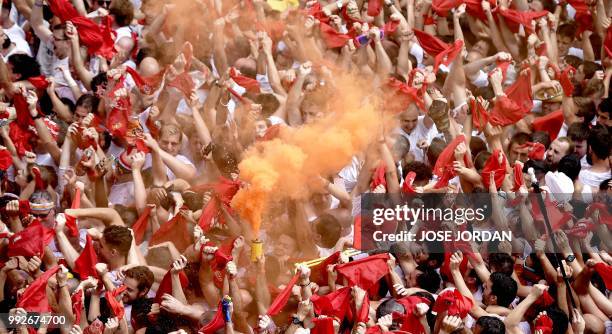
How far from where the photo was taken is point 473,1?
10406 mm

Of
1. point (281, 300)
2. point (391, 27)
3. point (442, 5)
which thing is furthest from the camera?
point (442, 5)

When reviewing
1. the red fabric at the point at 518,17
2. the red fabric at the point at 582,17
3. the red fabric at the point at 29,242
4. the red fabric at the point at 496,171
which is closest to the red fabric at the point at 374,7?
the red fabric at the point at 518,17

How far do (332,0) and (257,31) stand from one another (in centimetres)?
78

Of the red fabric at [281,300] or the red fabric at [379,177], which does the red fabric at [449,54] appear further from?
the red fabric at [281,300]

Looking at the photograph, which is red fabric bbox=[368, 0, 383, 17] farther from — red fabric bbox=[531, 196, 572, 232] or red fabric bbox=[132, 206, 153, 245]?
red fabric bbox=[132, 206, 153, 245]

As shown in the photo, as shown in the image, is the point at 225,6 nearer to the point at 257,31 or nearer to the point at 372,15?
the point at 257,31

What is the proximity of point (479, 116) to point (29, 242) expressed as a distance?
3220 mm

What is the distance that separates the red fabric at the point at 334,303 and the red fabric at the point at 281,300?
0.14 m

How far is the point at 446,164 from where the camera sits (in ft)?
29.6

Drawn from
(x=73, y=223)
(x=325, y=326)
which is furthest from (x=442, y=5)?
(x=325, y=326)

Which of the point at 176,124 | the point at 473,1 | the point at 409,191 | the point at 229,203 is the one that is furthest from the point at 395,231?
the point at 473,1

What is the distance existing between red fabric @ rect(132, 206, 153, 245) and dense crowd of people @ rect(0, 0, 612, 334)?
19 mm

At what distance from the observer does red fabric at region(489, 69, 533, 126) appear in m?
9.45

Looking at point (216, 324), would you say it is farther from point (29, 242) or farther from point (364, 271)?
point (29, 242)
